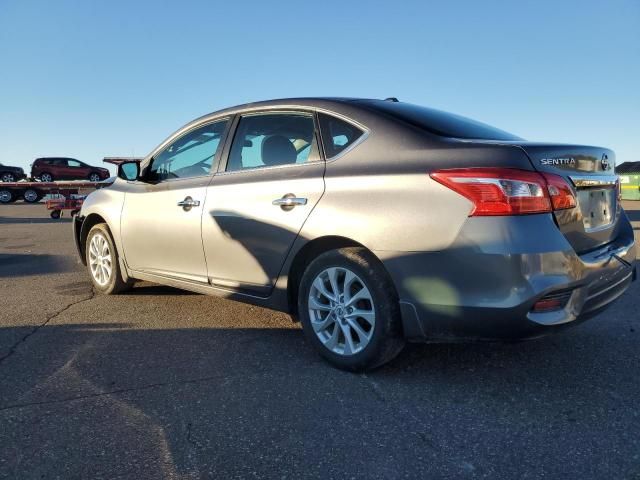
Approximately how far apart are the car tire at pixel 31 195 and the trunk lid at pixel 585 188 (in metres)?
29.6

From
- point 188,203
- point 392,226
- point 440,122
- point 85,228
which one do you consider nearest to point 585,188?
point 440,122

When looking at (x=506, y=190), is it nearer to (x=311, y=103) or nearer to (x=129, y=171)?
(x=311, y=103)

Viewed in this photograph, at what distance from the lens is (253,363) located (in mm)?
3330

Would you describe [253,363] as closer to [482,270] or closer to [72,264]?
[482,270]

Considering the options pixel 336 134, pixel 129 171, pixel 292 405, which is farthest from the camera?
pixel 129 171

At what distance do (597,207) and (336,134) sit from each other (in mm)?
1555

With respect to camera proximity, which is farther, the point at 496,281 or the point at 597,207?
the point at 597,207

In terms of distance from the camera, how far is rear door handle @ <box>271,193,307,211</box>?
3.24 meters

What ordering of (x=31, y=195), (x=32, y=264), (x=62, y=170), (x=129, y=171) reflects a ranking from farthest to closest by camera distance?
(x=62, y=170)
(x=31, y=195)
(x=32, y=264)
(x=129, y=171)

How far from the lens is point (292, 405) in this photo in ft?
8.89

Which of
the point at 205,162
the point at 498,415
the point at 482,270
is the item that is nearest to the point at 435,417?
the point at 498,415

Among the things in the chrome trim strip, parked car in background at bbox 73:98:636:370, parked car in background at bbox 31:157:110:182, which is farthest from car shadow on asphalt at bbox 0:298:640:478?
parked car in background at bbox 31:157:110:182

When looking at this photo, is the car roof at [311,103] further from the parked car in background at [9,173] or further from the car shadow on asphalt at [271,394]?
the parked car in background at [9,173]

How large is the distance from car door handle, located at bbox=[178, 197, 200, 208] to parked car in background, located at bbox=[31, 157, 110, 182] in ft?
91.7
